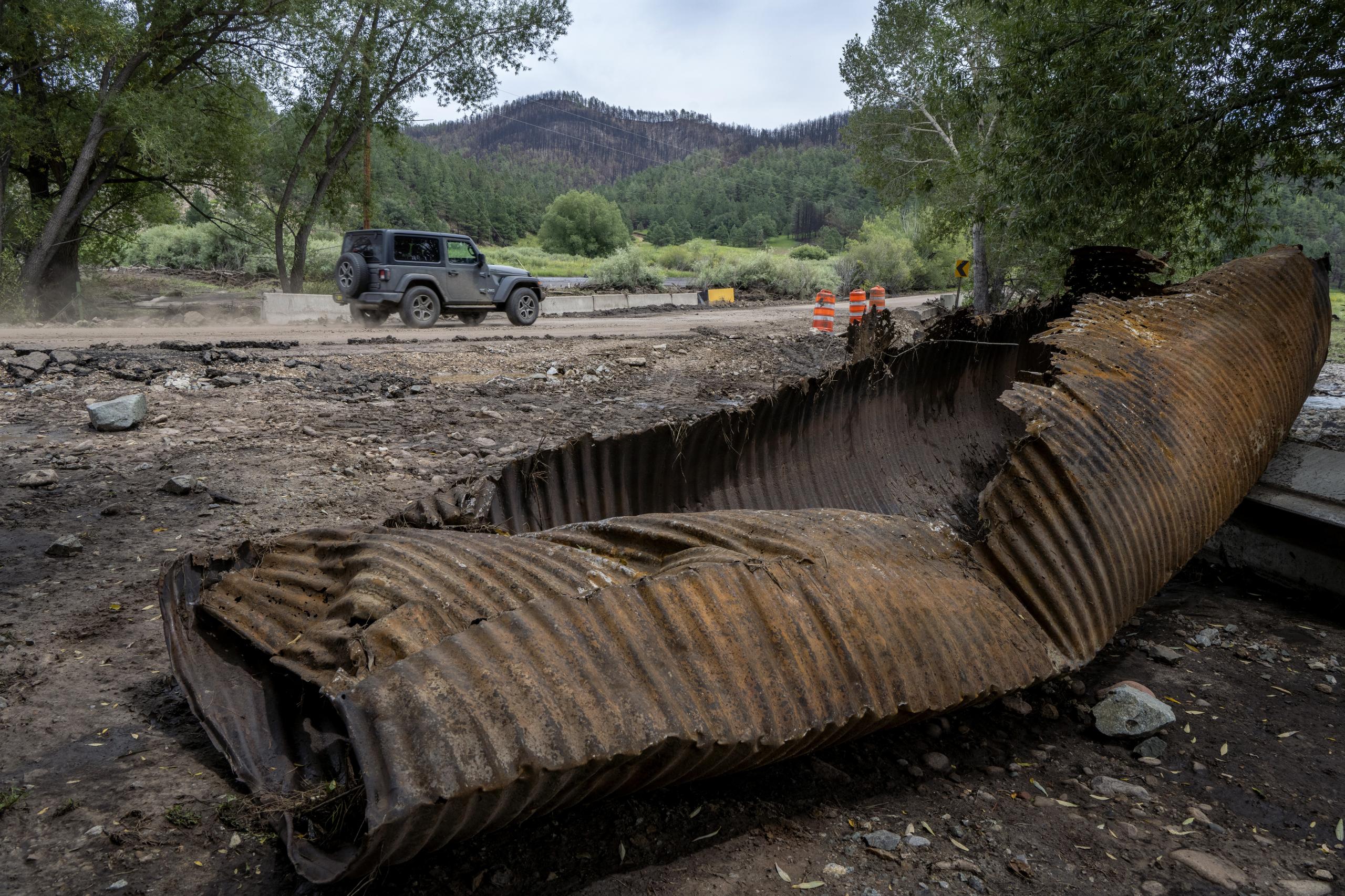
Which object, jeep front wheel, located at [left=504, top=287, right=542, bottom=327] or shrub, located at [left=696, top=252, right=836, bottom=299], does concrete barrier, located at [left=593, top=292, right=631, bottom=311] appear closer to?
jeep front wheel, located at [left=504, top=287, right=542, bottom=327]

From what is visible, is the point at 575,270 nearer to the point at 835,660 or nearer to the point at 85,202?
the point at 85,202

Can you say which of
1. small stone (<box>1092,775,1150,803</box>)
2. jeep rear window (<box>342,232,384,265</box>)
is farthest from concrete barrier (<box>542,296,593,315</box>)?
small stone (<box>1092,775,1150,803</box>)

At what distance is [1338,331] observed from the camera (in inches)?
582

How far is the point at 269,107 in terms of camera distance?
1766 centimetres

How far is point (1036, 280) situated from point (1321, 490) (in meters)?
8.32

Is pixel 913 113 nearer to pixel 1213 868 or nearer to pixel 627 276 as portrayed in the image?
pixel 627 276

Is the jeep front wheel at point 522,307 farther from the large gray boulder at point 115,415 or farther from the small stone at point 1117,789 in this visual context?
the small stone at point 1117,789

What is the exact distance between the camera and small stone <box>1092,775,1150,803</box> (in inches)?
81.4

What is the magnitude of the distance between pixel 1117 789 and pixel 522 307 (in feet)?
50.1

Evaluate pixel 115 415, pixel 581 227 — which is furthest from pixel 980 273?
pixel 581 227

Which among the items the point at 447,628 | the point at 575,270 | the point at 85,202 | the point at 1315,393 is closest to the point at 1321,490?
the point at 447,628

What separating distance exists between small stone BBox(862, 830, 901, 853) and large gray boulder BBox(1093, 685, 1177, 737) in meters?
0.90

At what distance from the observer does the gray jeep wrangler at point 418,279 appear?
1451 centimetres

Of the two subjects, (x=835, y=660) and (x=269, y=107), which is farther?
(x=269, y=107)
